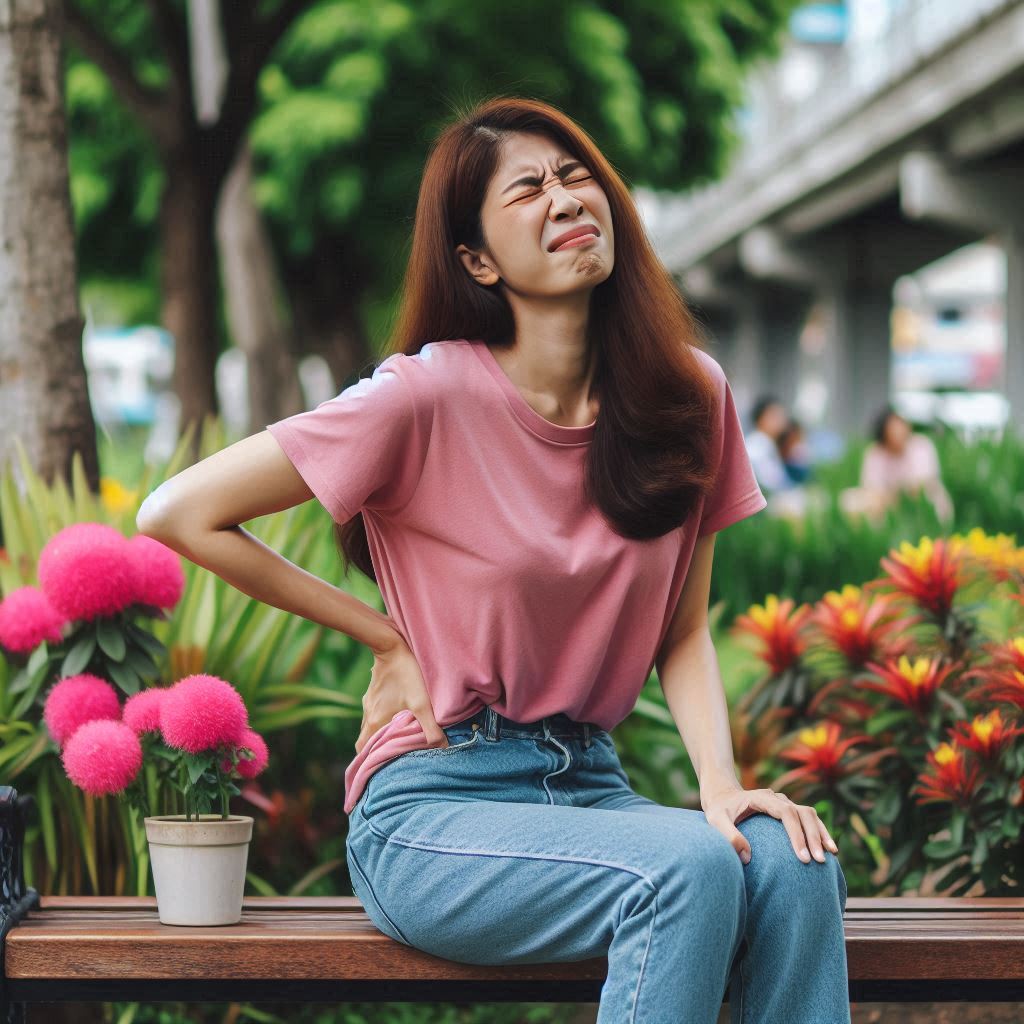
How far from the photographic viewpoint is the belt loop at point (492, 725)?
93.4 inches

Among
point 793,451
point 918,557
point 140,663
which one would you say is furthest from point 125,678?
point 793,451

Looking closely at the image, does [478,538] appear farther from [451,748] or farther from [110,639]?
[110,639]

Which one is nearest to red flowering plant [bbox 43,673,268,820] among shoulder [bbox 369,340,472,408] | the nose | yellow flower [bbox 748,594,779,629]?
shoulder [bbox 369,340,472,408]

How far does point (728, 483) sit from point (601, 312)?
0.34 meters

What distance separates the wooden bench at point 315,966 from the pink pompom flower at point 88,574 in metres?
0.40

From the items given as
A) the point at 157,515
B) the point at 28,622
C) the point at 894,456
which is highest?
the point at 157,515

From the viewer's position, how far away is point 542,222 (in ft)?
8.08

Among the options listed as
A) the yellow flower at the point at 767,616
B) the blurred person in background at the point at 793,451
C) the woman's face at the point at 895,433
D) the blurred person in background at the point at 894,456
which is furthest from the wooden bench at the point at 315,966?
the blurred person in background at the point at 793,451

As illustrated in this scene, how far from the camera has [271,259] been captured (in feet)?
46.9

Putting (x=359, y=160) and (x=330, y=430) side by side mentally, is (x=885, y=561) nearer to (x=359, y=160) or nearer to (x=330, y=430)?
A: (x=330, y=430)

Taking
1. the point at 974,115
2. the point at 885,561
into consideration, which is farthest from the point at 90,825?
the point at 974,115

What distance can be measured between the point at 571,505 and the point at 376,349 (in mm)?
523

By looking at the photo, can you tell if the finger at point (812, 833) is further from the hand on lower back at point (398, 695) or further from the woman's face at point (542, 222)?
the woman's face at point (542, 222)

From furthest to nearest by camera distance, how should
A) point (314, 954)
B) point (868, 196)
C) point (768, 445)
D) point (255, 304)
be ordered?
point (868, 196)
point (255, 304)
point (768, 445)
point (314, 954)
